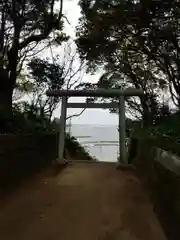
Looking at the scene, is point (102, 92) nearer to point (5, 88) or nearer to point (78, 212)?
point (5, 88)

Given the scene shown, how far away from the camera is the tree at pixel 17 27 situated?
1286 centimetres

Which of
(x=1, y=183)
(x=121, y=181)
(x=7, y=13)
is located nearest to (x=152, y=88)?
(x=7, y=13)

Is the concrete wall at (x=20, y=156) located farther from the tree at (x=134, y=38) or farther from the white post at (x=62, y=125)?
the tree at (x=134, y=38)

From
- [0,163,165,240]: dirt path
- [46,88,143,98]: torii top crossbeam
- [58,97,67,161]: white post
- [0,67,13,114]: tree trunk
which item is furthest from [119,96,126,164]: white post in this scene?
[0,163,165,240]: dirt path

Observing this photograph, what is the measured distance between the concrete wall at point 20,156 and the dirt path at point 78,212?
327 mm

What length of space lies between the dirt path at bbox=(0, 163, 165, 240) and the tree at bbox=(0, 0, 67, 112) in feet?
13.9

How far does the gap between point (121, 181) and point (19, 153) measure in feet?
8.47

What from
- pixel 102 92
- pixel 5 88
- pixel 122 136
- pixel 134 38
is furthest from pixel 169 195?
pixel 134 38

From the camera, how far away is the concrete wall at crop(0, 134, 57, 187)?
7586 millimetres

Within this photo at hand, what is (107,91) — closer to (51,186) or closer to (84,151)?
(51,186)

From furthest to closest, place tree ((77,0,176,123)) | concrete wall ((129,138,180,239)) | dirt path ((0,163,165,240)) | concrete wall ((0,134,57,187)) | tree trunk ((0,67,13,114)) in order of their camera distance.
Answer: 1. tree ((77,0,176,123))
2. tree trunk ((0,67,13,114))
3. concrete wall ((0,134,57,187))
4. dirt path ((0,163,165,240))
5. concrete wall ((129,138,180,239))

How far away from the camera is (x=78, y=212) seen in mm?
6527

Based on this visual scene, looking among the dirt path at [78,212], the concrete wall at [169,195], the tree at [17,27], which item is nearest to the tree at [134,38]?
the tree at [17,27]

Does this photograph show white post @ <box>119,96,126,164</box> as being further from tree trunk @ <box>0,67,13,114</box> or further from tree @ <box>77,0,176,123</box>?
tree trunk @ <box>0,67,13,114</box>
